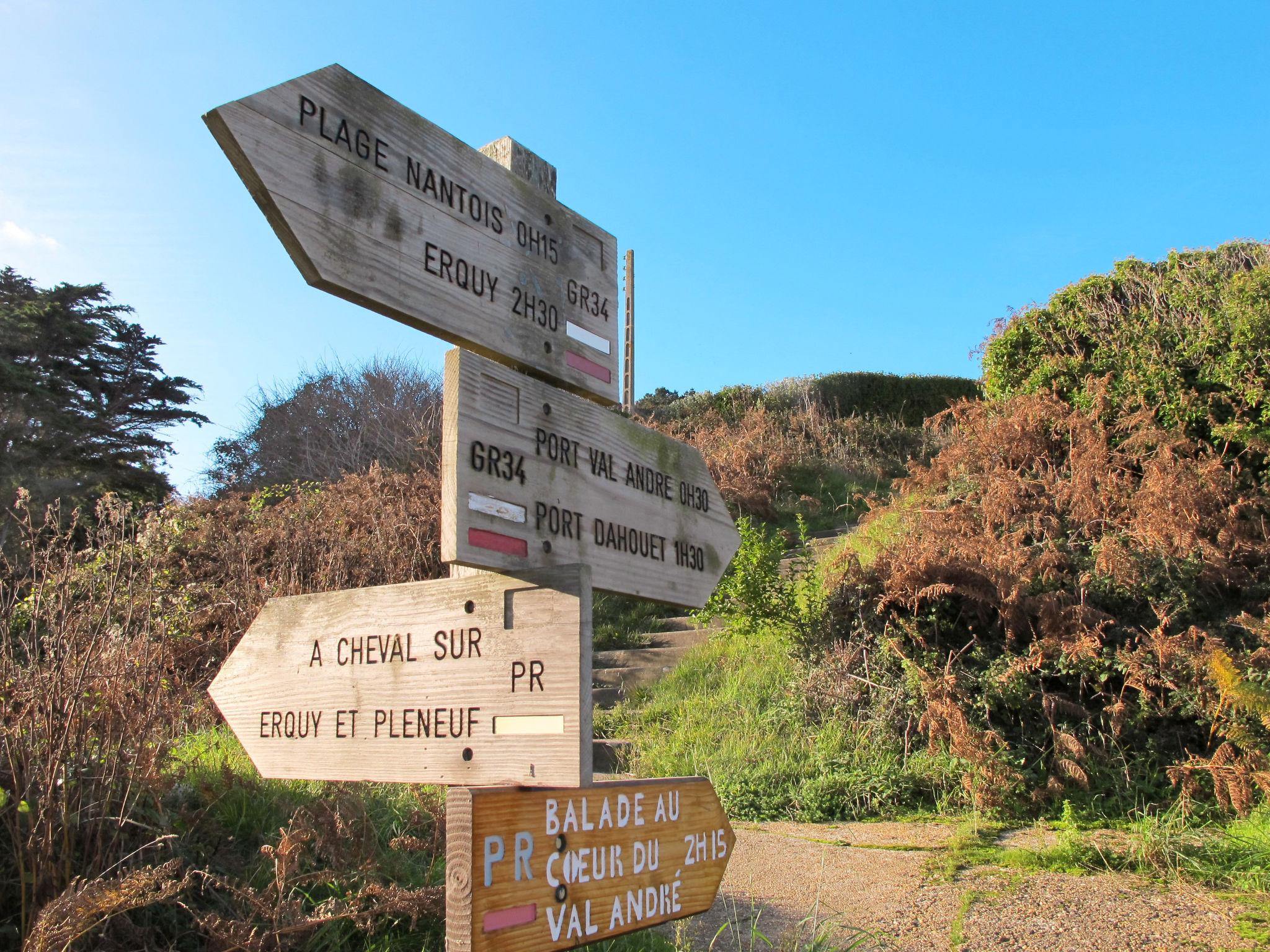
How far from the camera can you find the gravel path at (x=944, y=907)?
141 inches

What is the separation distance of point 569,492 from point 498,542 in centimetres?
27

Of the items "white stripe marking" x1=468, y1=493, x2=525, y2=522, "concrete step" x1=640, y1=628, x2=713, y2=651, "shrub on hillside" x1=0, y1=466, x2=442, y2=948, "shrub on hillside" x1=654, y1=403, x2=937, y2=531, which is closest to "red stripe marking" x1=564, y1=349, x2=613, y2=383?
"white stripe marking" x1=468, y1=493, x2=525, y2=522

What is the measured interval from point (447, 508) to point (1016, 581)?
515 centimetres

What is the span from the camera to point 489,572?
6.31 feet

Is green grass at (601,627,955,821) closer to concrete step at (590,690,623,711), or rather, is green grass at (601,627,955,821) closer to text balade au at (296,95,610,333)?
concrete step at (590,690,623,711)

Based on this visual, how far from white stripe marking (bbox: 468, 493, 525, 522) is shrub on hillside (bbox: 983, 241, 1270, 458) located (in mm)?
7349

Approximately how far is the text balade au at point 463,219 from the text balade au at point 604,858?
1.10m

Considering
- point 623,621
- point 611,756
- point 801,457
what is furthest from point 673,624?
point 801,457

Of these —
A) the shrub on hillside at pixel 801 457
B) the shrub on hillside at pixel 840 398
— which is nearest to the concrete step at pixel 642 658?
the shrub on hillside at pixel 801 457

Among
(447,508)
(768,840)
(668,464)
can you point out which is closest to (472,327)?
(447,508)

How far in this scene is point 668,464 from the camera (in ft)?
7.93

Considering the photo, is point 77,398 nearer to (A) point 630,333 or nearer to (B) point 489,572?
(A) point 630,333

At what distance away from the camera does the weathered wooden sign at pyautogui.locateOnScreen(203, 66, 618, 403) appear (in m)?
1.65

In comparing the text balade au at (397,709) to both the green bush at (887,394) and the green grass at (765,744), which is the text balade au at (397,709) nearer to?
the green grass at (765,744)
